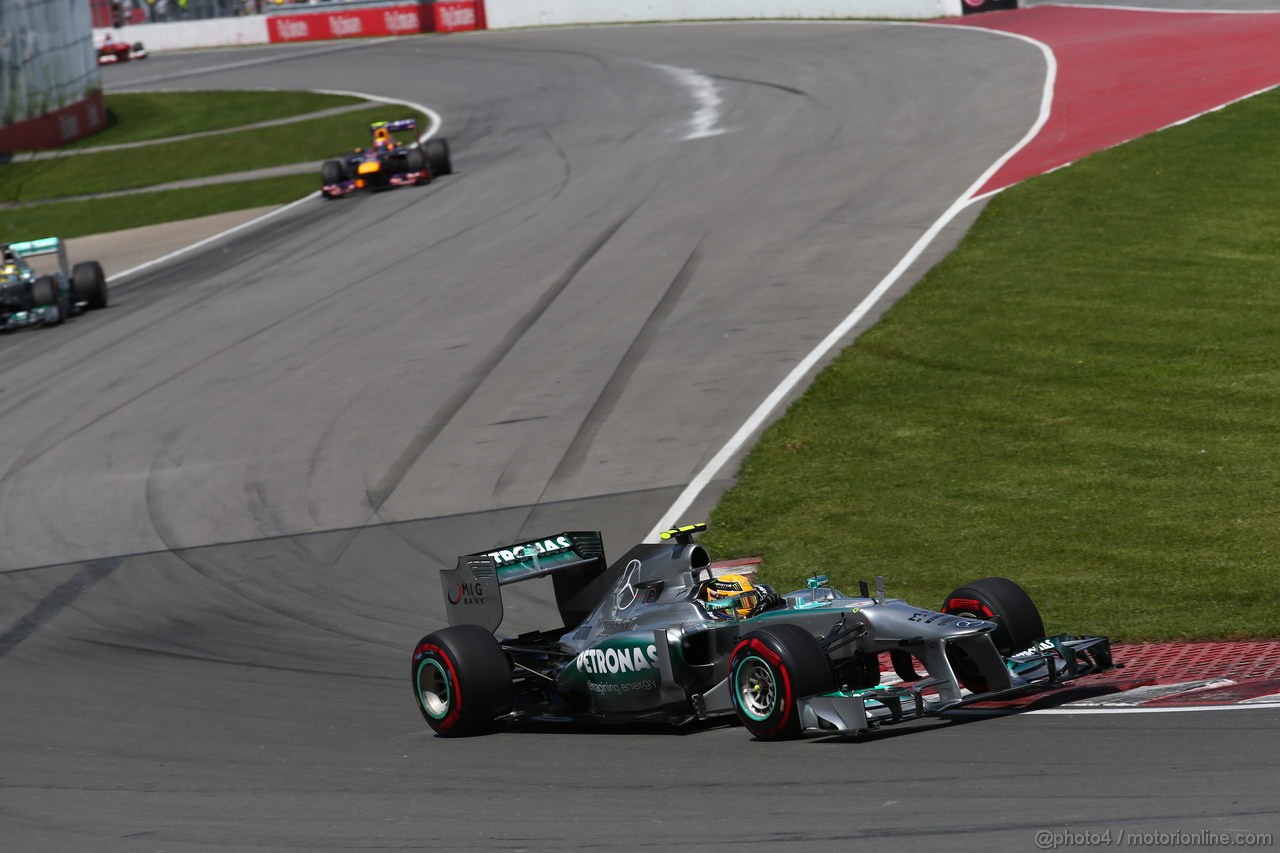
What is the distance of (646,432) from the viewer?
58.9 ft

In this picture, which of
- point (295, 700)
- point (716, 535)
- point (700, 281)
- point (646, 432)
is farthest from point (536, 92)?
point (295, 700)

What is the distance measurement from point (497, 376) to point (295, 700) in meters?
9.67

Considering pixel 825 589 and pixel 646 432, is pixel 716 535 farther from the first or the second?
pixel 825 589

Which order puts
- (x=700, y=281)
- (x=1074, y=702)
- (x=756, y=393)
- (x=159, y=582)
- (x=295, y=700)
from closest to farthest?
(x=1074, y=702) < (x=295, y=700) < (x=159, y=582) < (x=756, y=393) < (x=700, y=281)

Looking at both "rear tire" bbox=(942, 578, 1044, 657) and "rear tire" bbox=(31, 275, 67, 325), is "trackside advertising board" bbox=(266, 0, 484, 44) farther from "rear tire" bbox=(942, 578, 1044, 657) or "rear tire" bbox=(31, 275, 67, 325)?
"rear tire" bbox=(942, 578, 1044, 657)

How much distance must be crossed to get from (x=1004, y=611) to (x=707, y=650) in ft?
5.81

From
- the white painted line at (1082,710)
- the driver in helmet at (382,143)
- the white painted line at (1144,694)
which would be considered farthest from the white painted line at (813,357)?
the driver in helmet at (382,143)

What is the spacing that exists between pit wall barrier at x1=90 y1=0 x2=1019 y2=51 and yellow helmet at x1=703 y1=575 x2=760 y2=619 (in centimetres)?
4189

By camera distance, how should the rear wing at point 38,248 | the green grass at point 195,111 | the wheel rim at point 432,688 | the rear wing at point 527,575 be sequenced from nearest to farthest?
the wheel rim at point 432,688 < the rear wing at point 527,575 < the rear wing at point 38,248 < the green grass at point 195,111

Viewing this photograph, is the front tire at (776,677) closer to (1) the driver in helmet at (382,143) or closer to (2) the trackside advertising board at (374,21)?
(1) the driver in helmet at (382,143)

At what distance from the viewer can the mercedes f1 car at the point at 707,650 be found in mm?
8844

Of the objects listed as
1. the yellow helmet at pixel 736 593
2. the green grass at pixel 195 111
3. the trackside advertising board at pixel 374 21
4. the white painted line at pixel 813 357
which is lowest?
the white painted line at pixel 813 357

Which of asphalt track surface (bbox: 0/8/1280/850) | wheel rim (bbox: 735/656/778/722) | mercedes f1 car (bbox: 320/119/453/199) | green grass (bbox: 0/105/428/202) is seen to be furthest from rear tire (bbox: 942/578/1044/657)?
green grass (bbox: 0/105/428/202)

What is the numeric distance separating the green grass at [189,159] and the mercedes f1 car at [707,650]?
29420 millimetres
